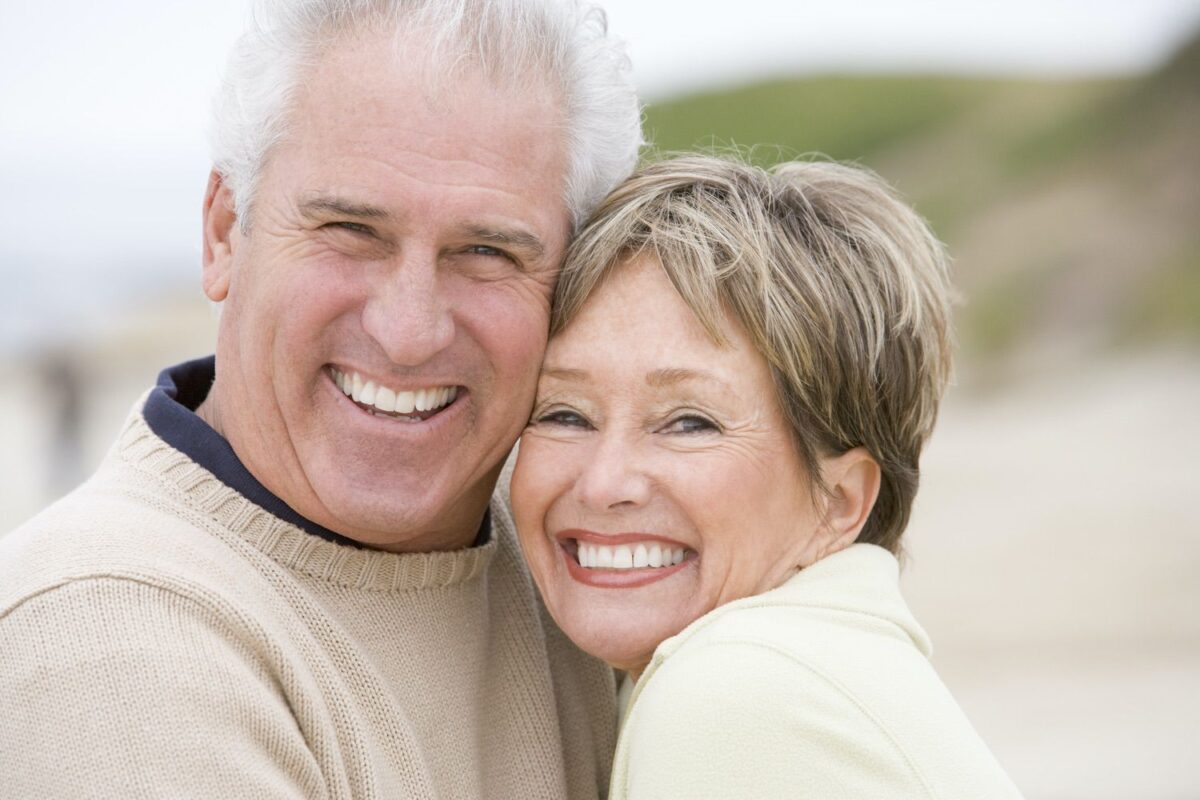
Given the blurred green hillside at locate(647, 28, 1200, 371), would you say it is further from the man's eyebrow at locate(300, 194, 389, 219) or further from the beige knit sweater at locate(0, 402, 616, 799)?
the man's eyebrow at locate(300, 194, 389, 219)

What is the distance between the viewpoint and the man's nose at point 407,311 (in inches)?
94.1

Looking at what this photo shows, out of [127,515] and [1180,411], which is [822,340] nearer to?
[127,515]

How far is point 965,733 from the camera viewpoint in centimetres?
226

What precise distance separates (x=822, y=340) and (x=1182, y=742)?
5.62m

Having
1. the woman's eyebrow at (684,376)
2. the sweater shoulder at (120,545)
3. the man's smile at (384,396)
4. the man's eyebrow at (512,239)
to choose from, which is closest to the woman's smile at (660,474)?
the woman's eyebrow at (684,376)

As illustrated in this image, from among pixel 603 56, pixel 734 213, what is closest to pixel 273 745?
pixel 734 213

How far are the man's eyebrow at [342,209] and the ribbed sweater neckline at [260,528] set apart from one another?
49cm

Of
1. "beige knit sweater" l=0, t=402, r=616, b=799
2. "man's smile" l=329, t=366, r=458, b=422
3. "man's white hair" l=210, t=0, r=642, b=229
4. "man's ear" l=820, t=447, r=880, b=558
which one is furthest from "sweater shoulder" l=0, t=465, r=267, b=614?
A: "man's ear" l=820, t=447, r=880, b=558

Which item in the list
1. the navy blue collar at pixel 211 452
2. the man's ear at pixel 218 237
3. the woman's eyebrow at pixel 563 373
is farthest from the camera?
the man's ear at pixel 218 237

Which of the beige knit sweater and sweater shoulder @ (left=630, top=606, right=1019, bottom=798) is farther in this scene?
sweater shoulder @ (left=630, top=606, right=1019, bottom=798)

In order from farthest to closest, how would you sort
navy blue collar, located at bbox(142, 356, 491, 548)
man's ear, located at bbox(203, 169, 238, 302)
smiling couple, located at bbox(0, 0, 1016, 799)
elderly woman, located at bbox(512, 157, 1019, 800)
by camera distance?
1. man's ear, located at bbox(203, 169, 238, 302)
2. navy blue collar, located at bbox(142, 356, 491, 548)
3. elderly woman, located at bbox(512, 157, 1019, 800)
4. smiling couple, located at bbox(0, 0, 1016, 799)

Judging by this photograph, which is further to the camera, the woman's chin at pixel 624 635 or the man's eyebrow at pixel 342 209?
the woman's chin at pixel 624 635

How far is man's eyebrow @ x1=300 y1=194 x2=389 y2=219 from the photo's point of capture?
2.35 metres

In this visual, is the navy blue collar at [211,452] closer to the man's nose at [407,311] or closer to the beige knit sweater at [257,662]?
the beige knit sweater at [257,662]
